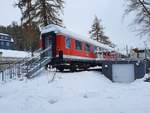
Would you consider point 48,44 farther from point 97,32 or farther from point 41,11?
point 97,32

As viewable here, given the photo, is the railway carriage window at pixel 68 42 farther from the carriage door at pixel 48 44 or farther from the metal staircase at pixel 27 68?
the metal staircase at pixel 27 68

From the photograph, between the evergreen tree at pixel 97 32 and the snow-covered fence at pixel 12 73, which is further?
the evergreen tree at pixel 97 32

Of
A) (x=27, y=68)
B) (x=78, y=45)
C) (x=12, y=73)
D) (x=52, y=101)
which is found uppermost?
(x=78, y=45)

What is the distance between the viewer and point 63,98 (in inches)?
650

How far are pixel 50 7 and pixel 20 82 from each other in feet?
52.0

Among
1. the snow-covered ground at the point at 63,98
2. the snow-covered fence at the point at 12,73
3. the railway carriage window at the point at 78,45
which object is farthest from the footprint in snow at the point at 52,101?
the railway carriage window at the point at 78,45

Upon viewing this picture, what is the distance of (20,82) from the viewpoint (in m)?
19.4

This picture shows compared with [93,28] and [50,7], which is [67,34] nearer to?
[50,7]

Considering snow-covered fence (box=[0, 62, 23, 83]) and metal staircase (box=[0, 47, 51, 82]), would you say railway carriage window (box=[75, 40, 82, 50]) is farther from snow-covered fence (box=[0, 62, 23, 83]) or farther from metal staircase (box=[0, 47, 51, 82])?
snow-covered fence (box=[0, 62, 23, 83])

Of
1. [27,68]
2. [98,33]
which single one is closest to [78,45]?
[27,68]

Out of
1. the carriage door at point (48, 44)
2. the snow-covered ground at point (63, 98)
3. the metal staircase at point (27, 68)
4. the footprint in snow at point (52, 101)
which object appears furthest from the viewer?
the carriage door at point (48, 44)

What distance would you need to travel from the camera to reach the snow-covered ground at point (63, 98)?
1392cm

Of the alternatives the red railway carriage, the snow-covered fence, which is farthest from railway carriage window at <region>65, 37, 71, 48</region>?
the snow-covered fence

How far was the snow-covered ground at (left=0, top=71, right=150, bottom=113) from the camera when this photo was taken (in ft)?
45.7
